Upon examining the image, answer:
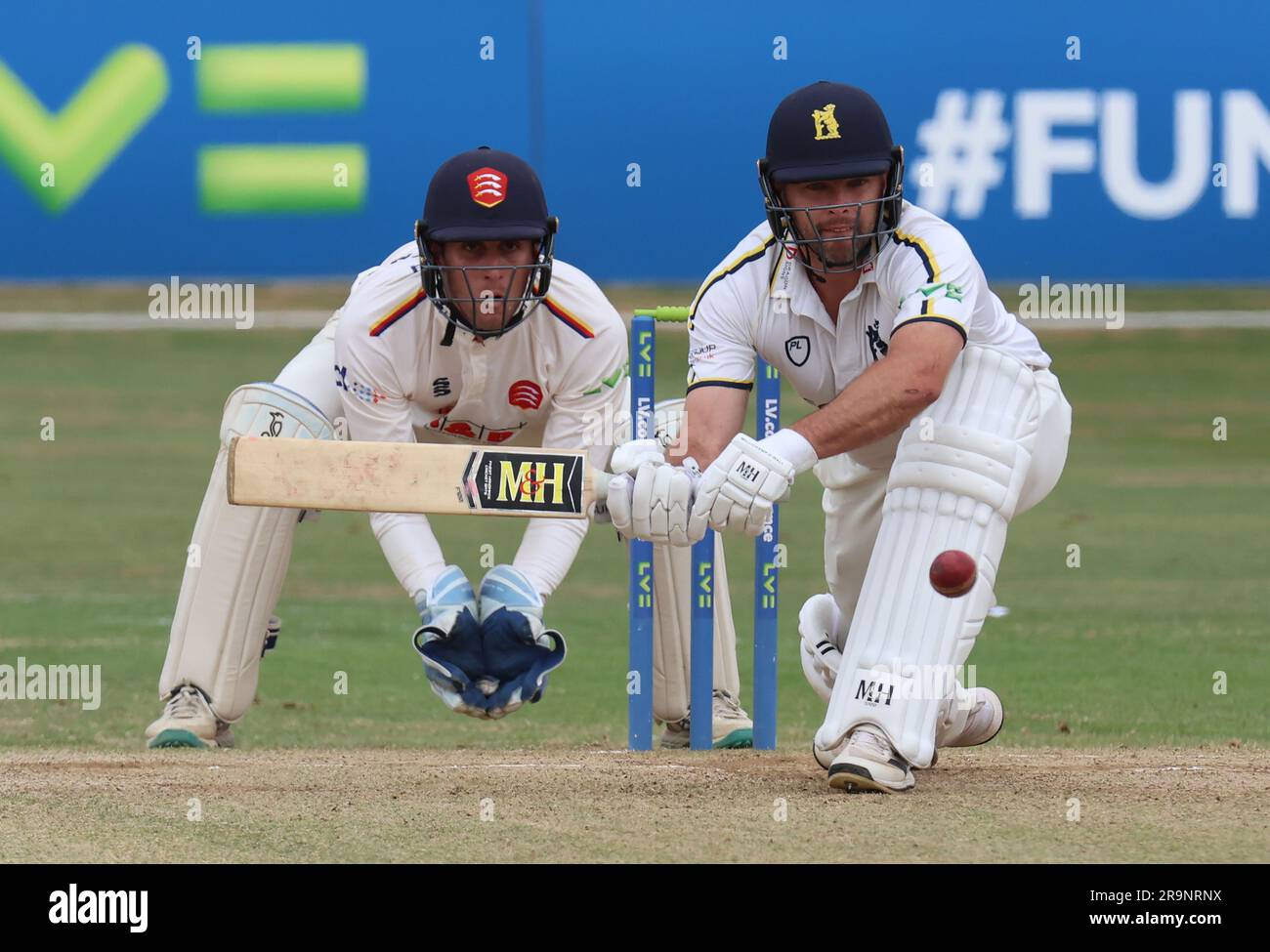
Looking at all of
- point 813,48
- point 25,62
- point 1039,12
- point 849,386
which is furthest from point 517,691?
point 25,62

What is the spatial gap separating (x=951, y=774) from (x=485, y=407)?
4.92ft

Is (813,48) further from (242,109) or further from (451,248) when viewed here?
(451,248)

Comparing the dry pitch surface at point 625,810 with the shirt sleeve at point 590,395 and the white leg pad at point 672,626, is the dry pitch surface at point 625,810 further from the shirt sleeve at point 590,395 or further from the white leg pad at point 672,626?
the shirt sleeve at point 590,395

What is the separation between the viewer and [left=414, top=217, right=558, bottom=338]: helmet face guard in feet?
15.1

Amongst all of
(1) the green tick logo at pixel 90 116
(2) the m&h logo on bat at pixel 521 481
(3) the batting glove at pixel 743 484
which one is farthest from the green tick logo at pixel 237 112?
(3) the batting glove at pixel 743 484

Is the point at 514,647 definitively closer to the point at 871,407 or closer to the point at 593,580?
the point at 871,407

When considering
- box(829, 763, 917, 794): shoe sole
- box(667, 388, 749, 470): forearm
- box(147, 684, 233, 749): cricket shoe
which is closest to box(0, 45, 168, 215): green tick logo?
box(147, 684, 233, 749): cricket shoe

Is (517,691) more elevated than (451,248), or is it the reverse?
(451,248)

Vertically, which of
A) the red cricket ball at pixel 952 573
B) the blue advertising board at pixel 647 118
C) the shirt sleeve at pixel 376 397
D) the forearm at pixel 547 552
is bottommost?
the red cricket ball at pixel 952 573

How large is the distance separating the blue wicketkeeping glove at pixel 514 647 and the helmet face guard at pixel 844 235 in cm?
→ 96

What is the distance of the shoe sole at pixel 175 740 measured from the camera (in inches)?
205

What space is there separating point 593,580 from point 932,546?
5.20 meters

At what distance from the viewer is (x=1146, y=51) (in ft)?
42.9

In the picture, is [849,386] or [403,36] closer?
[849,386]
